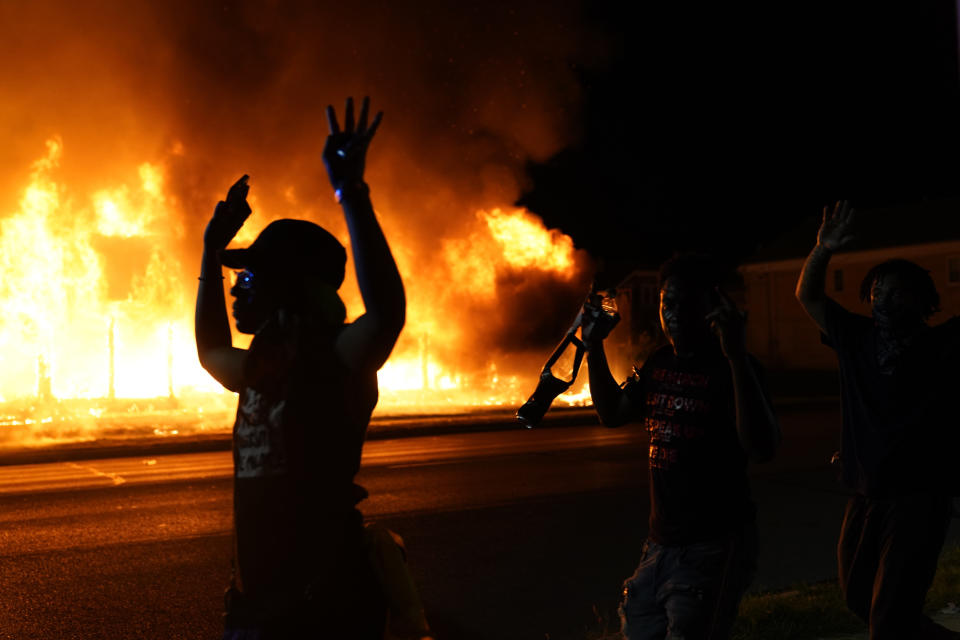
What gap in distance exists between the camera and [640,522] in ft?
25.4

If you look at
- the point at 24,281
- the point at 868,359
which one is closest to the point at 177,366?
the point at 24,281

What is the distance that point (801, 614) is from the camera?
188 inches

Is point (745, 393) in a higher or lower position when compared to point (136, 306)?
lower

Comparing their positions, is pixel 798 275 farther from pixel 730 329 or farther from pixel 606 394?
pixel 730 329

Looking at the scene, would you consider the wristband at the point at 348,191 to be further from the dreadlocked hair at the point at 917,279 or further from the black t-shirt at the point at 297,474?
the dreadlocked hair at the point at 917,279

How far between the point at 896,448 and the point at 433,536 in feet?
14.5

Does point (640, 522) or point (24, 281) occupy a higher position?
point (24, 281)

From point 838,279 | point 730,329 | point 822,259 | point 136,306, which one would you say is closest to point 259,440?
point 730,329

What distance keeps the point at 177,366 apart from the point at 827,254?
25.3 metres

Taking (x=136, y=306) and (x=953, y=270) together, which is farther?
(x=953, y=270)

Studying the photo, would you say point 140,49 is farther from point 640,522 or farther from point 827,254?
point 827,254

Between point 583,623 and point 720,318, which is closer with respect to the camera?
point 720,318

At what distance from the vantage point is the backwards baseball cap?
215cm

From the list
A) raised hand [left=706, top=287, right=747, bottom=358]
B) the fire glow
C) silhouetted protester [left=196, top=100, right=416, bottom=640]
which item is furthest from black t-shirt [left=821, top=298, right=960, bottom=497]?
the fire glow
